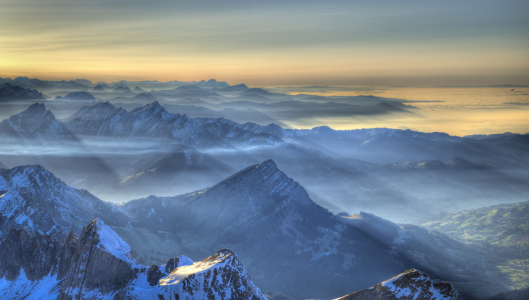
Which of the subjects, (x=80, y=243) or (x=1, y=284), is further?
(x=1, y=284)

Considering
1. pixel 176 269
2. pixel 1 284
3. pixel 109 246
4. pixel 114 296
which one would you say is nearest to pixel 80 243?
pixel 109 246

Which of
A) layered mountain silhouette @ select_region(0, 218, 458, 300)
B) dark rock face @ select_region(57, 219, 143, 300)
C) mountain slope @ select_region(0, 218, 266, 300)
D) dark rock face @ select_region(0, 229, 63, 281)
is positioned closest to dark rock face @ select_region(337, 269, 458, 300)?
layered mountain silhouette @ select_region(0, 218, 458, 300)

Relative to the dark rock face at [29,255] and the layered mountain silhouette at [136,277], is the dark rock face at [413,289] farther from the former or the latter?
the dark rock face at [29,255]

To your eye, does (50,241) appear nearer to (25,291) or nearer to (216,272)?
(25,291)

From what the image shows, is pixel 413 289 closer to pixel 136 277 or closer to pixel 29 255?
pixel 136 277

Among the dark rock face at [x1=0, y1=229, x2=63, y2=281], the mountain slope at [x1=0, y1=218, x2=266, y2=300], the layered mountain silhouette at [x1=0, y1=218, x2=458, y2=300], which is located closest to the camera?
the layered mountain silhouette at [x1=0, y1=218, x2=458, y2=300]

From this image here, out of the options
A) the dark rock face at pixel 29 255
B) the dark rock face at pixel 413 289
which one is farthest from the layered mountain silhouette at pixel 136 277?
the dark rock face at pixel 29 255

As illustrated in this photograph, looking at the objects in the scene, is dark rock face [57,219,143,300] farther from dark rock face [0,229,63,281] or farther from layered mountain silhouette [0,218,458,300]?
dark rock face [0,229,63,281]

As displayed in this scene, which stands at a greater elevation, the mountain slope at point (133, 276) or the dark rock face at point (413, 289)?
the dark rock face at point (413, 289)
